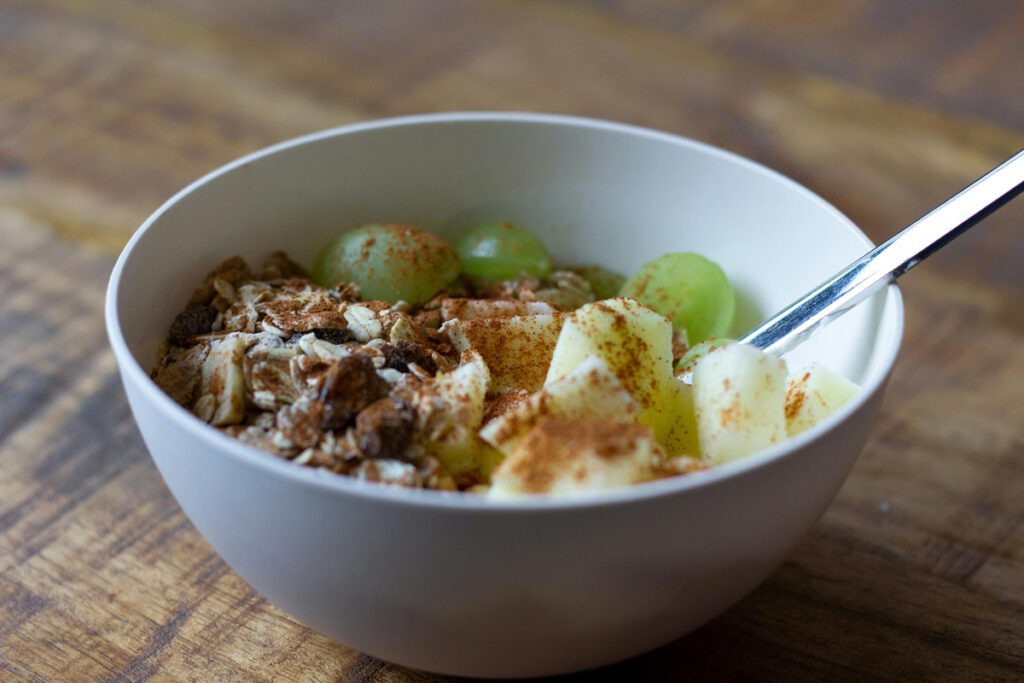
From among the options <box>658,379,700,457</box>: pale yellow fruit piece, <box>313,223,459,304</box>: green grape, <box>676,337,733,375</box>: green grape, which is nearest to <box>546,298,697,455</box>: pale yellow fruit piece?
<box>658,379,700,457</box>: pale yellow fruit piece

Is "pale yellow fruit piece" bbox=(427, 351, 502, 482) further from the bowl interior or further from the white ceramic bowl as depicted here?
the bowl interior

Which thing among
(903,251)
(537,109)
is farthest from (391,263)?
(537,109)

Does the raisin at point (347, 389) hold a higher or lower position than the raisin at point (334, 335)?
higher

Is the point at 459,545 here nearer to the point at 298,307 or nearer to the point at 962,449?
the point at 298,307

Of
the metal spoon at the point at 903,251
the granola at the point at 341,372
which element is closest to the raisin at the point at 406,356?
the granola at the point at 341,372

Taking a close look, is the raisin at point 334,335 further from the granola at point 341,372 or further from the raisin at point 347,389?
the raisin at point 347,389

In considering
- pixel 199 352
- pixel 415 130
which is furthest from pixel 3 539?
pixel 415 130
